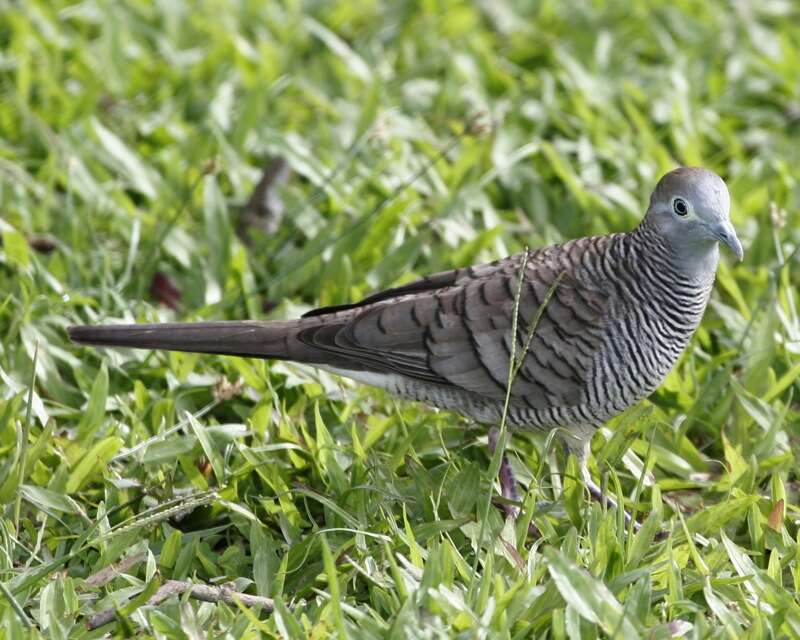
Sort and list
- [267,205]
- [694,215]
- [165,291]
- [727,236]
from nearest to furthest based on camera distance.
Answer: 1. [727,236]
2. [694,215]
3. [165,291]
4. [267,205]

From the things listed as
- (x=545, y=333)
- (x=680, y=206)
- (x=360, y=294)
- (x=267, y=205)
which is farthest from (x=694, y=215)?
(x=267, y=205)

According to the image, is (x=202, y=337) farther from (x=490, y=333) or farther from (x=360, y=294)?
(x=360, y=294)

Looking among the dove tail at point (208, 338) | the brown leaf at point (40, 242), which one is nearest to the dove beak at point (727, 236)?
the dove tail at point (208, 338)

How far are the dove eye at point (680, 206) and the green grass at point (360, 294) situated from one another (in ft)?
2.35

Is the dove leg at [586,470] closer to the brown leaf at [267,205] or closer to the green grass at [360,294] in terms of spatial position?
the green grass at [360,294]

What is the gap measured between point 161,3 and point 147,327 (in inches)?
133

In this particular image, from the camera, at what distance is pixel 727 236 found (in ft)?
12.2

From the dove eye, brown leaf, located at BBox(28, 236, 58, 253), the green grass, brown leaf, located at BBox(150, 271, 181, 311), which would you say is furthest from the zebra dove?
brown leaf, located at BBox(28, 236, 58, 253)

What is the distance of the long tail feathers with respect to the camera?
3.92 m

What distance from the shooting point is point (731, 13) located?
7242mm

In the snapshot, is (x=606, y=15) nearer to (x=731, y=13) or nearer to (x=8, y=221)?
(x=731, y=13)

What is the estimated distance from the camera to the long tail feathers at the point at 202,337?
12.9ft

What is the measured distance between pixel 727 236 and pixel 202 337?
166 centimetres

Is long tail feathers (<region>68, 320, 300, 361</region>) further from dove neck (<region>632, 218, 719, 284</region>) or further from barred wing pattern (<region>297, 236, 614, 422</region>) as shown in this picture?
dove neck (<region>632, 218, 719, 284</region>)
